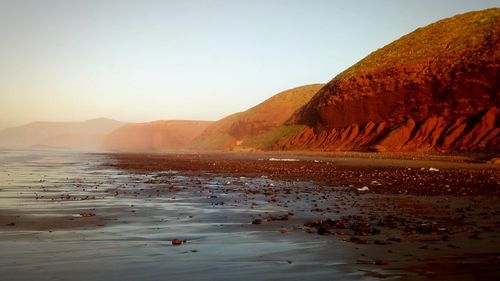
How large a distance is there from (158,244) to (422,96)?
7014 centimetres

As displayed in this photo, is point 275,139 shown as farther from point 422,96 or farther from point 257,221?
point 257,221

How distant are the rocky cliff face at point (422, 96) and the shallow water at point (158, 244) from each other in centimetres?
4719

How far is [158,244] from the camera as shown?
996 centimetres

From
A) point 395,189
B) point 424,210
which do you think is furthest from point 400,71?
point 424,210

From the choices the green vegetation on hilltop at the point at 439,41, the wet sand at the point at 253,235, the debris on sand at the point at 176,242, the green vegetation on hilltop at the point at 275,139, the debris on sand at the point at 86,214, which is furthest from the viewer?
the green vegetation on hilltop at the point at 275,139

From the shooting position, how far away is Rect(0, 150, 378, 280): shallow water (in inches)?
299

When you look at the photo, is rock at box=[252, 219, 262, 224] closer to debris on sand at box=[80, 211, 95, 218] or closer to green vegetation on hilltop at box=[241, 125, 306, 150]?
debris on sand at box=[80, 211, 95, 218]

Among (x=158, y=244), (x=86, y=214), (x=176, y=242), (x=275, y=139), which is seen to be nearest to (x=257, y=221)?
(x=176, y=242)

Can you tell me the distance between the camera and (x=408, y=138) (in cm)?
6694

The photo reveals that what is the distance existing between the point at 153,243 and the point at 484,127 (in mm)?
57152

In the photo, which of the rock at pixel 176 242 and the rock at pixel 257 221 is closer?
the rock at pixel 176 242

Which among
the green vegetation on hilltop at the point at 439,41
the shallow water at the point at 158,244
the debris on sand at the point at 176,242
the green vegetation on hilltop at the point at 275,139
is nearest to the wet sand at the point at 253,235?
the shallow water at the point at 158,244

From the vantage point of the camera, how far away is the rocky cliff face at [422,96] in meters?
62.3

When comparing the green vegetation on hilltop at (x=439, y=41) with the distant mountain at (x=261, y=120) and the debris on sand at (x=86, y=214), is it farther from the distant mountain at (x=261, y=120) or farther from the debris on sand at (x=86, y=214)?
the debris on sand at (x=86, y=214)
